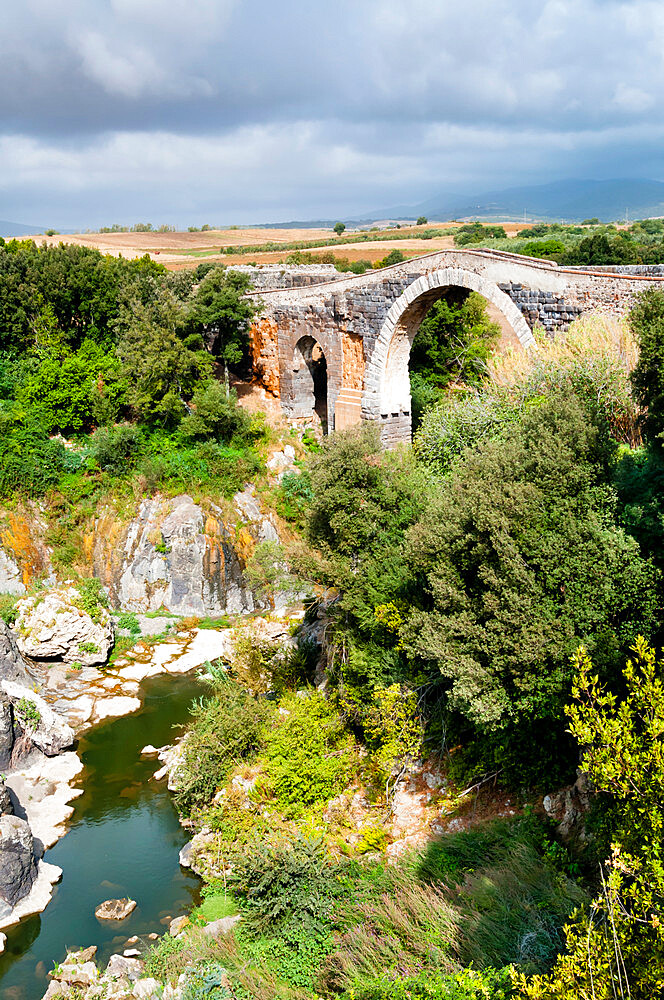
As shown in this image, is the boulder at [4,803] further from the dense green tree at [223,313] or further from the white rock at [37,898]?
the dense green tree at [223,313]

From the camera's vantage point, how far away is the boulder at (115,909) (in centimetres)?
1034

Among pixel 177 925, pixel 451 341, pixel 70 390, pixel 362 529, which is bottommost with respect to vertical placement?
pixel 177 925

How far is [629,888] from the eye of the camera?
14.5 feet

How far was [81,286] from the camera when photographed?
23219 millimetres

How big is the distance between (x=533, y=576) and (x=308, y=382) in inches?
672

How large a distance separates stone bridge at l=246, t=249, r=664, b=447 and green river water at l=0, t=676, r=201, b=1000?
32.9 ft

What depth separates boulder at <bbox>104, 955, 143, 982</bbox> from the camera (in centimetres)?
905

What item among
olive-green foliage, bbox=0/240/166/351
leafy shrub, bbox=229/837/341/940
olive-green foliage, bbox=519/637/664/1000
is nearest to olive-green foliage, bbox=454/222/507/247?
olive-green foliage, bbox=0/240/166/351

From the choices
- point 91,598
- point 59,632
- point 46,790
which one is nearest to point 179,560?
point 91,598

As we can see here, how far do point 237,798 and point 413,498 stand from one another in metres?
5.57

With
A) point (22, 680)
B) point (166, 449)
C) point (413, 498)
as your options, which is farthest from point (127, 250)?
point (413, 498)

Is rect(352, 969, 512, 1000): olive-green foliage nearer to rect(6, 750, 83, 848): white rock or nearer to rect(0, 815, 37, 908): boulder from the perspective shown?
rect(0, 815, 37, 908): boulder

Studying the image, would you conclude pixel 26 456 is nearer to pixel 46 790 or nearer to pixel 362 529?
pixel 46 790

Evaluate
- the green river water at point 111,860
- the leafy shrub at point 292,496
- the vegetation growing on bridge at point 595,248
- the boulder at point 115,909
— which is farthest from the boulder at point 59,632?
the vegetation growing on bridge at point 595,248
